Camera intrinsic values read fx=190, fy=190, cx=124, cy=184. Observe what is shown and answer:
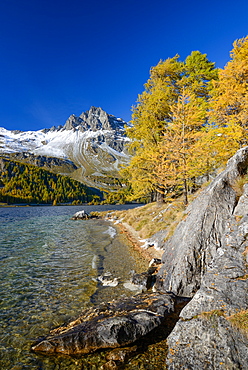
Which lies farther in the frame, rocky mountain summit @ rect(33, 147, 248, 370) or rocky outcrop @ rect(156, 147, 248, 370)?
rocky mountain summit @ rect(33, 147, 248, 370)

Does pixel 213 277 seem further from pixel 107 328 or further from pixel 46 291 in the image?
pixel 46 291

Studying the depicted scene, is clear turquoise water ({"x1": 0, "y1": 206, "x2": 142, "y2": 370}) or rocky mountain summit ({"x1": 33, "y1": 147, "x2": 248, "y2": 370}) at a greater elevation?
rocky mountain summit ({"x1": 33, "y1": 147, "x2": 248, "y2": 370})

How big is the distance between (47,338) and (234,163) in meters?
10.9

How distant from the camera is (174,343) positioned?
4711mm

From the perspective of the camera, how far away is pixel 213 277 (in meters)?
5.91

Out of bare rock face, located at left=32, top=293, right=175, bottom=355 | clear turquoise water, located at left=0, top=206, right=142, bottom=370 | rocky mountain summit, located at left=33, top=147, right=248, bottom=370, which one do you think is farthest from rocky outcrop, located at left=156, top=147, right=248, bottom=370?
clear turquoise water, located at left=0, top=206, right=142, bottom=370

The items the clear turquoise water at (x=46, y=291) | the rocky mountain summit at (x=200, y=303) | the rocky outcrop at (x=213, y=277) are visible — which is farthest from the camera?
the clear turquoise water at (x=46, y=291)

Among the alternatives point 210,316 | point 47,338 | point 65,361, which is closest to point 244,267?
point 210,316

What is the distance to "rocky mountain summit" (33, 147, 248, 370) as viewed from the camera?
429 centimetres

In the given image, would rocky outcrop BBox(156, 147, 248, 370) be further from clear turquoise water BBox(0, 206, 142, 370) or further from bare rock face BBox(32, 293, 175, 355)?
clear turquoise water BBox(0, 206, 142, 370)

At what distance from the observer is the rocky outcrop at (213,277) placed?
13.7 feet

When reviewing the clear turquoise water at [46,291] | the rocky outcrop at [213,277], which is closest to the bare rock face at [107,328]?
the clear turquoise water at [46,291]

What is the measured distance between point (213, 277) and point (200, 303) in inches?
39.6

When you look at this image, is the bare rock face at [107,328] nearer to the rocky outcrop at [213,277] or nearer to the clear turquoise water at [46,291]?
the clear turquoise water at [46,291]
